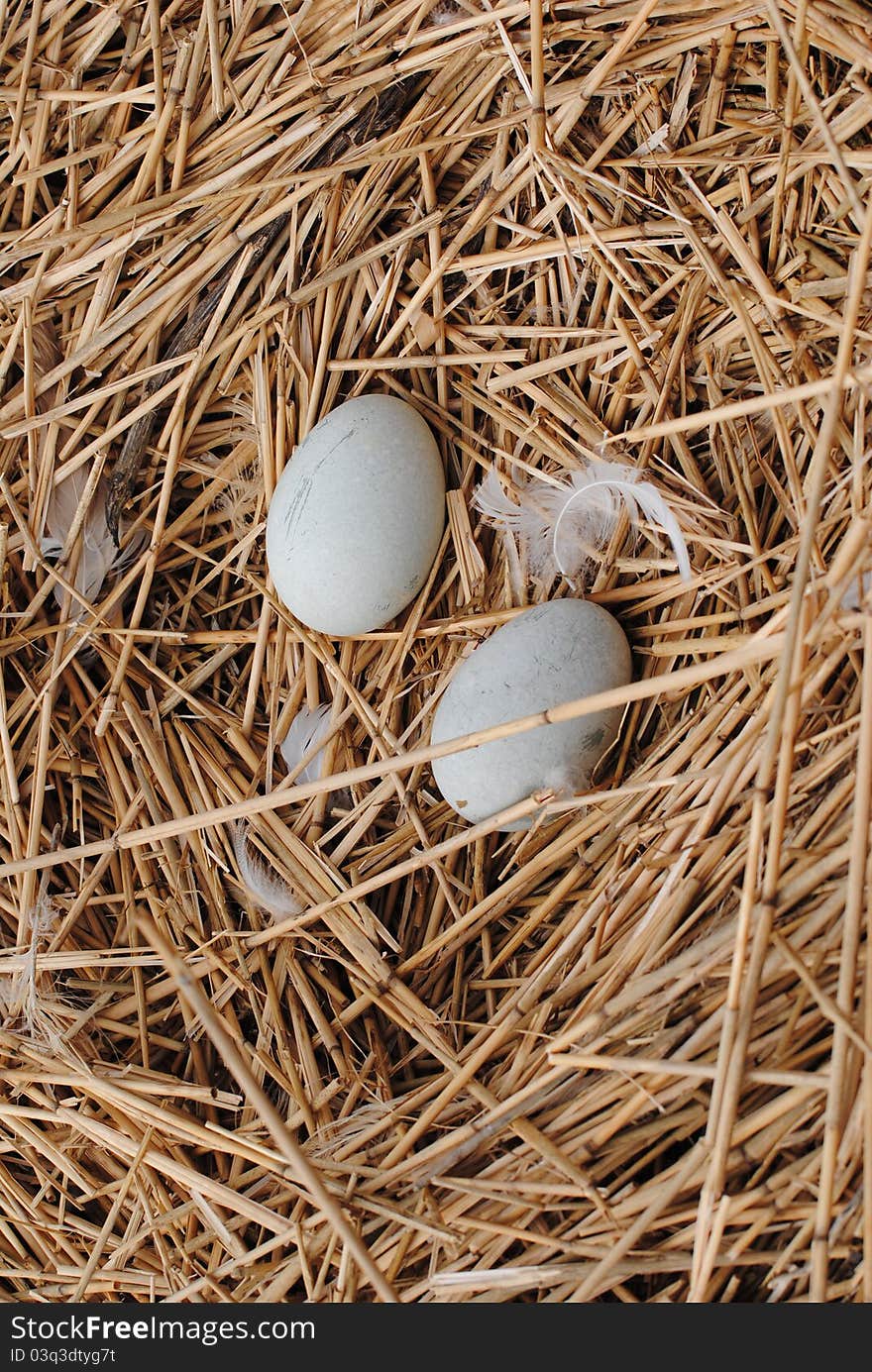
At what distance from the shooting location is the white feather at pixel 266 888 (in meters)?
1.40

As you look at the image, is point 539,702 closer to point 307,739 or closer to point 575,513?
point 575,513

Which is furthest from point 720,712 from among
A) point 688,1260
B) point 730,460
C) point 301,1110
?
point 301,1110

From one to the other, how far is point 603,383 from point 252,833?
72 cm

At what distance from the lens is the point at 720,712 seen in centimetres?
118

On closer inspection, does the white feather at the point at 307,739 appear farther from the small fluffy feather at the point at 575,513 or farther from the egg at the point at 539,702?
the small fluffy feather at the point at 575,513

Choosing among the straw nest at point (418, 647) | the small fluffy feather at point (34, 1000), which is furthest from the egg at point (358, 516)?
the small fluffy feather at point (34, 1000)

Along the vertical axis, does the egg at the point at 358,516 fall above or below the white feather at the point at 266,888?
above

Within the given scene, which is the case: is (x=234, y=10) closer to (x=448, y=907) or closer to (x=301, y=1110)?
(x=448, y=907)

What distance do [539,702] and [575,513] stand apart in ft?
0.85

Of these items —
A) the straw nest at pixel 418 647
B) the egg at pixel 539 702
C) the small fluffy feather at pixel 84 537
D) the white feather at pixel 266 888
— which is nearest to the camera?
the straw nest at pixel 418 647

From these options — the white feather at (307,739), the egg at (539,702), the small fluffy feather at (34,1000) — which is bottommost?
the small fluffy feather at (34,1000)

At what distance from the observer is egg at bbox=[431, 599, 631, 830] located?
124cm

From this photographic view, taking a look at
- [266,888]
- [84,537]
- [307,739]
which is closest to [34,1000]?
[266,888]

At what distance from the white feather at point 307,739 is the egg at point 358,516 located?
14cm
